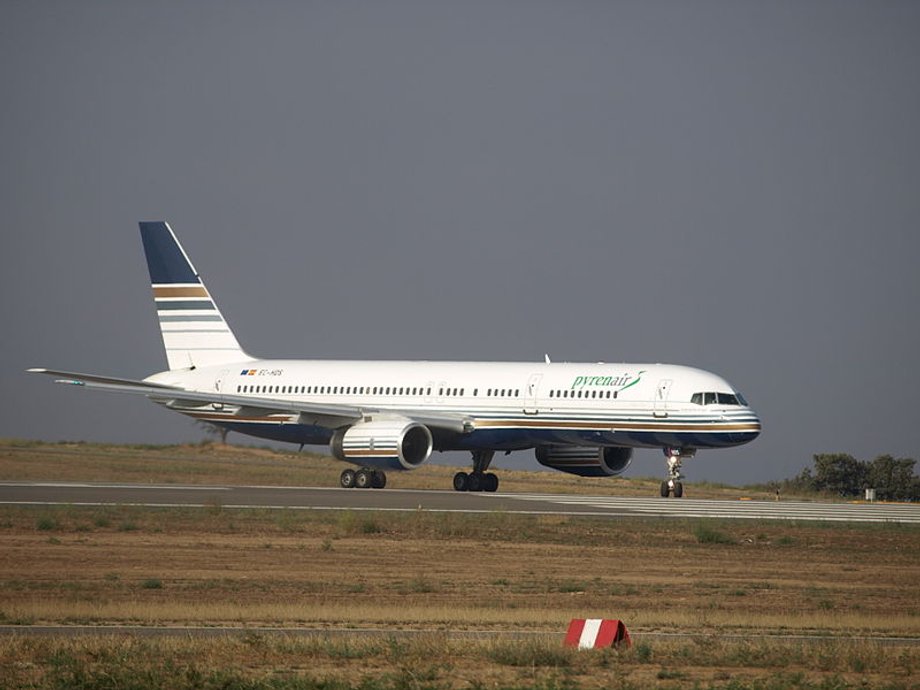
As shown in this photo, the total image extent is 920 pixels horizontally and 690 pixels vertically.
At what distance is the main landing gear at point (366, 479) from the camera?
161ft

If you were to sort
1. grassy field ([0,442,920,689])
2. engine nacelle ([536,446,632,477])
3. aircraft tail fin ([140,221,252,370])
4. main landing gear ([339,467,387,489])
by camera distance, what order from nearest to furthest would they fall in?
grassy field ([0,442,920,689])
main landing gear ([339,467,387,489])
engine nacelle ([536,446,632,477])
aircraft tail fin ([140,221,252,370])

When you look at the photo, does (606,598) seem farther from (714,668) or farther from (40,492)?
(40,492)

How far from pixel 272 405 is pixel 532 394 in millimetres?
8508

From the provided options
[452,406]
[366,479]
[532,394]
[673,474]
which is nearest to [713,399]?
[673,474]

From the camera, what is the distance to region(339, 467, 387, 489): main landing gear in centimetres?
4919

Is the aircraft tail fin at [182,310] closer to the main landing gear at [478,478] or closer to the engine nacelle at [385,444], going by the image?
the engine nacelle at [385,444]

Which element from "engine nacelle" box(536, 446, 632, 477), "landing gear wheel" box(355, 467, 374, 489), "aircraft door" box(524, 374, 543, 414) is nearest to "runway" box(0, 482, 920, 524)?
"landing gear wheel" box(355, 467, 374, 489)

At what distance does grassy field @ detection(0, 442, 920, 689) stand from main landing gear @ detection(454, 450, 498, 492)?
1453 centimetres

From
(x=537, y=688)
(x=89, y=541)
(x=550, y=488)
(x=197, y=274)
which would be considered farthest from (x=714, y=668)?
(x=197, y=274)

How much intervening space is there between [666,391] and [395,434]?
8.26 meters

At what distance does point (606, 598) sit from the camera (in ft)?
76.8

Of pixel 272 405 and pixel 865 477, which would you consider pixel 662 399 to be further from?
pixel 865 477

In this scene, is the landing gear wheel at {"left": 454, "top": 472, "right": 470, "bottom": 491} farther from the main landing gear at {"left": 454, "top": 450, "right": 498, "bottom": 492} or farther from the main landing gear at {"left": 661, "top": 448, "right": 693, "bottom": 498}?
the main landing gear at {"left": 661, "top": 448, "right": 693, "bottom": 498}

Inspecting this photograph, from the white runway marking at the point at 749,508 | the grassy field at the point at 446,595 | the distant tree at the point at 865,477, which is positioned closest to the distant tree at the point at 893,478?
the distant tree at the point at 865,477
